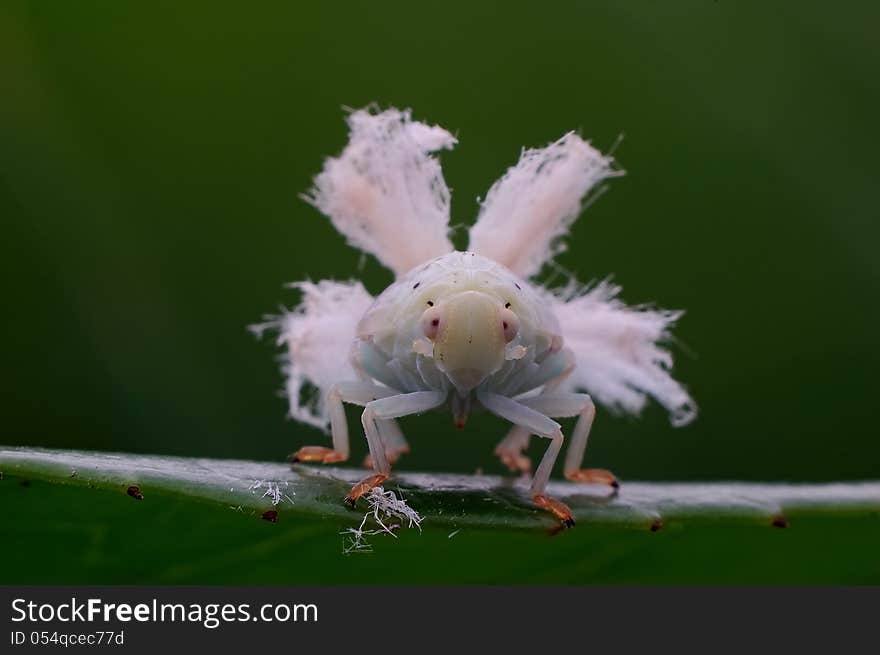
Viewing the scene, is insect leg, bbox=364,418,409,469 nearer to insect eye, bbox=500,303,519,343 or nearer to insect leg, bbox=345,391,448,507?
insect leg, bbox=345,391,448,507

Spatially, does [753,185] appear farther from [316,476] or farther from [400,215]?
[316,476]

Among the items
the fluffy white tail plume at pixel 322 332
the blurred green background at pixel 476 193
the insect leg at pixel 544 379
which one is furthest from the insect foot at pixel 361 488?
the blurred green background at pixel 476 193

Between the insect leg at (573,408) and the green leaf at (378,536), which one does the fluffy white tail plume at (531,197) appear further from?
the green leaf at (378,536)

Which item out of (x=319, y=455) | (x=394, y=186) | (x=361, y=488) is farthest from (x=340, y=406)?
(x=394, y=186)

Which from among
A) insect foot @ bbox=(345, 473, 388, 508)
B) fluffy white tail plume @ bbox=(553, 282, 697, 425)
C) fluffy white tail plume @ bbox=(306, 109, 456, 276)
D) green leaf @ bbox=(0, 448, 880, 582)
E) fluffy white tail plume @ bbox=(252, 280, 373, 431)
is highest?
fluffy white tail plume @ bbox=(306, 109, 456, 276)

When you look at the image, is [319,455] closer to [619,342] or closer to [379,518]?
[379,518]

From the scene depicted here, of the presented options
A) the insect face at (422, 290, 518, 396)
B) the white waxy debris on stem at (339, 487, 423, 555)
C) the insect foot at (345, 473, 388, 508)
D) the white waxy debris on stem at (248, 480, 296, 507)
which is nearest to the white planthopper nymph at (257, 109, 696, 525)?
the insect face at (422, 290, 518, 396)
